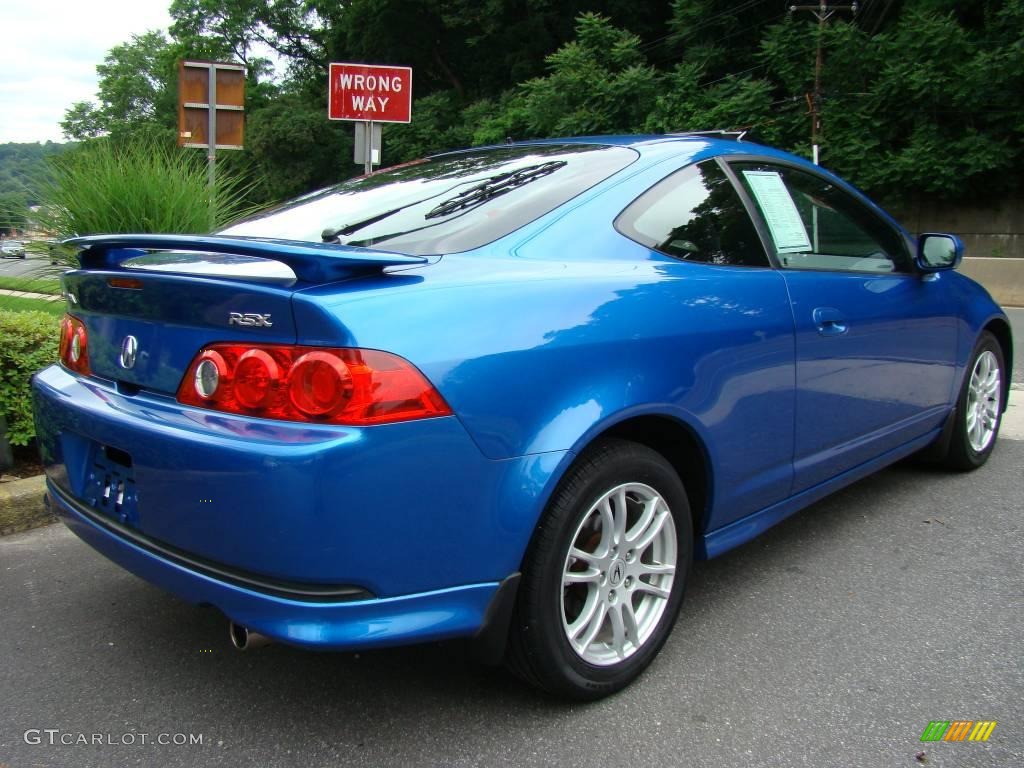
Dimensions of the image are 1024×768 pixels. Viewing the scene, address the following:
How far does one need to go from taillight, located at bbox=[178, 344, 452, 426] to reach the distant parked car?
172 inches

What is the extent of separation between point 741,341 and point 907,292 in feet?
4.28

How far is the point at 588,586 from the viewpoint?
2260mm

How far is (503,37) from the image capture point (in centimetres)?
3197

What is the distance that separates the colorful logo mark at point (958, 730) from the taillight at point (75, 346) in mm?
2408

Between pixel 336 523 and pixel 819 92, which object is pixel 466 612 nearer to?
pixel 336 523

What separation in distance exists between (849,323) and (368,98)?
7.10 meters

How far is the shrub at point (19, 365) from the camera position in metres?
3.92

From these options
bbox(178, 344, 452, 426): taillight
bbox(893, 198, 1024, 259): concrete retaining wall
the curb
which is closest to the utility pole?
bbox(893, 198, 1024, 259): concrete retaining wall

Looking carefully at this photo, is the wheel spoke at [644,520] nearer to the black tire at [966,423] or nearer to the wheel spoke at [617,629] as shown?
the wheel spoke at [617,629]

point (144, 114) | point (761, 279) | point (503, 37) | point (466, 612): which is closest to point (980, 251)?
point (503, 37)

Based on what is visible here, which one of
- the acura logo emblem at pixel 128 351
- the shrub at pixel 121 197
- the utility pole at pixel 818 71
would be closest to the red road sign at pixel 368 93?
the shrub at pixel 121 197

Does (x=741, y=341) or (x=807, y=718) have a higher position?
(x=741, y=341)

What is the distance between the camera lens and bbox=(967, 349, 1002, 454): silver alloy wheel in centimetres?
420

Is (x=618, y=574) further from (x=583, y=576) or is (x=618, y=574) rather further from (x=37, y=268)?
(x=37, y=268)
